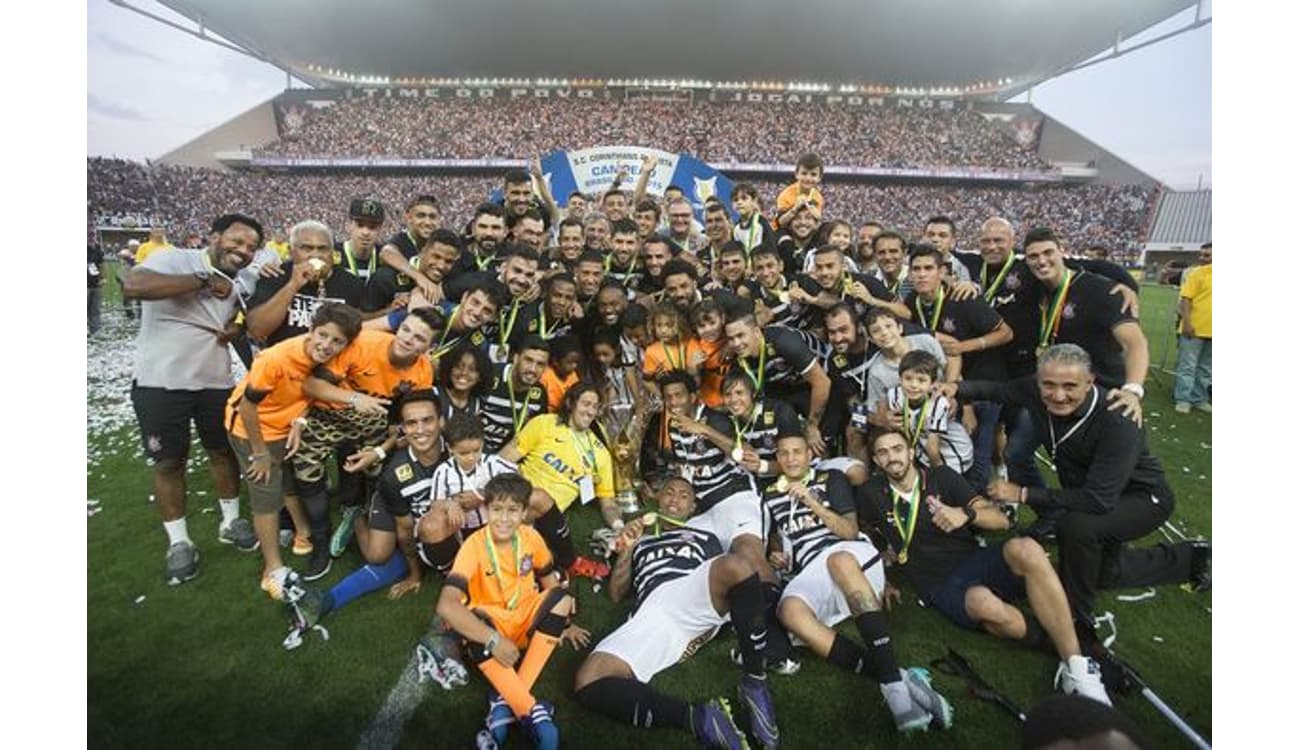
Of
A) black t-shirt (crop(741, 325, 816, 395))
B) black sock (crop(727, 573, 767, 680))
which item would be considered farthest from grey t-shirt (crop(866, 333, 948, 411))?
black sock (crop(727, 573, 767, 680))

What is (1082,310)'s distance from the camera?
406 centimetres

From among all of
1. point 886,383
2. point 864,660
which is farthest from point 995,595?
point 886,383

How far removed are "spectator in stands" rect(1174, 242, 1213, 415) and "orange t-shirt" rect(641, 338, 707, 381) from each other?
7.01 metres

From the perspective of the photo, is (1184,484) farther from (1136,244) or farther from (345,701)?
(1136,244)

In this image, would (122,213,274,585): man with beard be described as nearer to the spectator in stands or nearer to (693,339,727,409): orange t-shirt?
(693,339,727,409): orange t-shirt

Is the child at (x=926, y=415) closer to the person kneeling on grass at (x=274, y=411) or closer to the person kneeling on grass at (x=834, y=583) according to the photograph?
the person kneeling on grass at (x=834, y=583)

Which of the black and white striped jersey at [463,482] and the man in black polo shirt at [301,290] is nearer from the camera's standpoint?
the black and white striped jersey at [463,482]

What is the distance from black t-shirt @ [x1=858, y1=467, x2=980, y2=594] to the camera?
10.7 ft

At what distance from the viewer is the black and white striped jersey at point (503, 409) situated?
4.22m

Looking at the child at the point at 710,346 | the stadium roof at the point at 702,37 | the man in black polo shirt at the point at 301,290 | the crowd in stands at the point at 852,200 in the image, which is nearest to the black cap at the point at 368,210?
the man in black polo shirt at the point at 301,290

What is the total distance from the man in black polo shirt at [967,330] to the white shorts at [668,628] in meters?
2.64

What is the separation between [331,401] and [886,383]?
12.2ft

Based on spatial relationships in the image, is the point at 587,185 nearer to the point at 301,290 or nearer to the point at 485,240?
the point at 485,240

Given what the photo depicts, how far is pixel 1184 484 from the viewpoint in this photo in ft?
16.9
